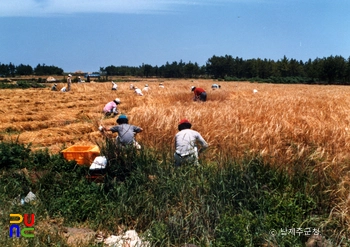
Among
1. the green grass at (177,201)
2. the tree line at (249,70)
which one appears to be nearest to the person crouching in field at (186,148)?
the green grass at (177,201)

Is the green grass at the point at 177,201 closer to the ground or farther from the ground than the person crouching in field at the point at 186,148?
closer to the ground

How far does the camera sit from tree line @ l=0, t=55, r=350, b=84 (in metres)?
78.8

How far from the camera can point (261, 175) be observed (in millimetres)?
5426

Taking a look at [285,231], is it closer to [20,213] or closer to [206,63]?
[20,213]

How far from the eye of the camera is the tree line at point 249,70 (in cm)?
7875

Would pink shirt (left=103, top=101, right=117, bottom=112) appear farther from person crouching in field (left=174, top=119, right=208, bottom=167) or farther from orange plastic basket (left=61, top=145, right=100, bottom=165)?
person crouching in field (left=174, top=119, right=208, bottom=167)

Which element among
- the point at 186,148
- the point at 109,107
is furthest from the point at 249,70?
the point at 186,148

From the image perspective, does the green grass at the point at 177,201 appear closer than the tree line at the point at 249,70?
Yes

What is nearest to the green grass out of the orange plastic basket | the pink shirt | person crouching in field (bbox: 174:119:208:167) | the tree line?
person crouching in field (bbox: 174:119:208:167)

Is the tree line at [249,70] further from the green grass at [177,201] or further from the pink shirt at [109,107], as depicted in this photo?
the green grass at [177,201]

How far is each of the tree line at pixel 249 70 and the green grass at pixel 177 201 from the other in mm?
75815

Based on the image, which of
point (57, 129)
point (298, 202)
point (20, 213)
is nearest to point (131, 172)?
point (20, 213)

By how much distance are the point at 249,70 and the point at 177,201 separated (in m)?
99.4

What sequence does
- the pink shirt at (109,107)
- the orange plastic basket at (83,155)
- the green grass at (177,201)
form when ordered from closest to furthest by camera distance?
the green grass at (177,201), the orange plastic basket at (83,155), the pink shirt at (109,107)
